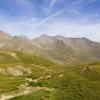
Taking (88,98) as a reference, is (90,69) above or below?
above

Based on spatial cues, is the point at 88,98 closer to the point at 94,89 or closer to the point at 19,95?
the point at 94,89

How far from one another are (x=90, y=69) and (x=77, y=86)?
2483 cm

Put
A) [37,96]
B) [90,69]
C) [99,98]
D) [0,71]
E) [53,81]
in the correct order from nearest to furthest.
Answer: [99,98] < [37,96] < [53,81] < [90,69] < [0,71]

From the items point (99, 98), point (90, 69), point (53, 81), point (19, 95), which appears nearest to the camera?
point (99, 98)

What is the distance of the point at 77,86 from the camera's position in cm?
7406

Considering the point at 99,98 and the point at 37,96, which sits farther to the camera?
the point at 37,96

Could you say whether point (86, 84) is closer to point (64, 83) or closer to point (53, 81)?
point (64, 83)

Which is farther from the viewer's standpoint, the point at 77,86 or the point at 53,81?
the point at 53,81

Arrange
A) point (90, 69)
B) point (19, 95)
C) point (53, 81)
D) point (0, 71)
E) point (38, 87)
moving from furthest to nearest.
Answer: point (0, 71)
point (90, 69)
point (53, 81)
point (38, 87)
point (19, 95)

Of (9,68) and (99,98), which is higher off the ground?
(9,68)

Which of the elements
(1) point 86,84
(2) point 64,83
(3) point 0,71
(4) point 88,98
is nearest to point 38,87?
(2) point 64,83

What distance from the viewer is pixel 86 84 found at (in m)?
74.9

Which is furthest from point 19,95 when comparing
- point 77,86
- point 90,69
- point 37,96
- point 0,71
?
point 0,71

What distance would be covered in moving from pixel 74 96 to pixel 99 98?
6246 millimetres
